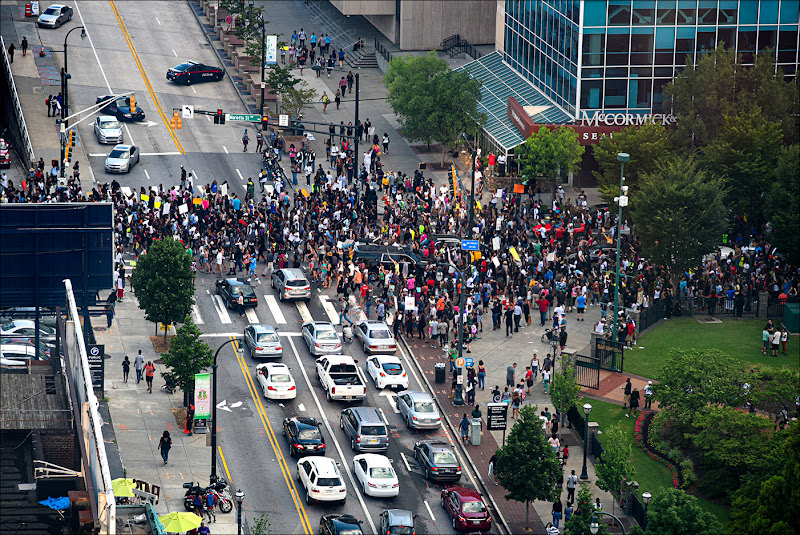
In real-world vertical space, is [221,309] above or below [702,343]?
above

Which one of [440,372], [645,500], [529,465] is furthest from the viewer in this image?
[440,372]

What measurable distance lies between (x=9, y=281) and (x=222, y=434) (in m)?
10.4

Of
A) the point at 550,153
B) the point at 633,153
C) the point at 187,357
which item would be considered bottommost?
the point at 187,357

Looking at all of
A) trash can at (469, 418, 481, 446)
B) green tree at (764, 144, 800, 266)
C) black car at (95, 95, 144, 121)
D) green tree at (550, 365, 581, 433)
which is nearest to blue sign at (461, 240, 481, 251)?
green tree at (550, 365, 581, 433)

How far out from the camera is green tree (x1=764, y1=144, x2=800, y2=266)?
72500mm

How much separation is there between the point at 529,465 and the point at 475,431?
6773 mm

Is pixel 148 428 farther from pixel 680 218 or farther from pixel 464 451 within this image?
pixel 680 218

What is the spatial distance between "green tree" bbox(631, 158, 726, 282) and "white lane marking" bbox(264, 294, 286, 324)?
18266 millimetres

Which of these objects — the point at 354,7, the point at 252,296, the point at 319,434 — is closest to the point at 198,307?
the point at 252,296

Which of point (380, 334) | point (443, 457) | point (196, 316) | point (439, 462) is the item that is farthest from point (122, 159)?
point (439, 462)

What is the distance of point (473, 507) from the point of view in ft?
172

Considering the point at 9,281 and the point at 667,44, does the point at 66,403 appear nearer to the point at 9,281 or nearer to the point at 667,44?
the point at 9,281

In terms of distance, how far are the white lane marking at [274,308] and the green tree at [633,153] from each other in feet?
61.1

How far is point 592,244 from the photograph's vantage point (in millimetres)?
76250
